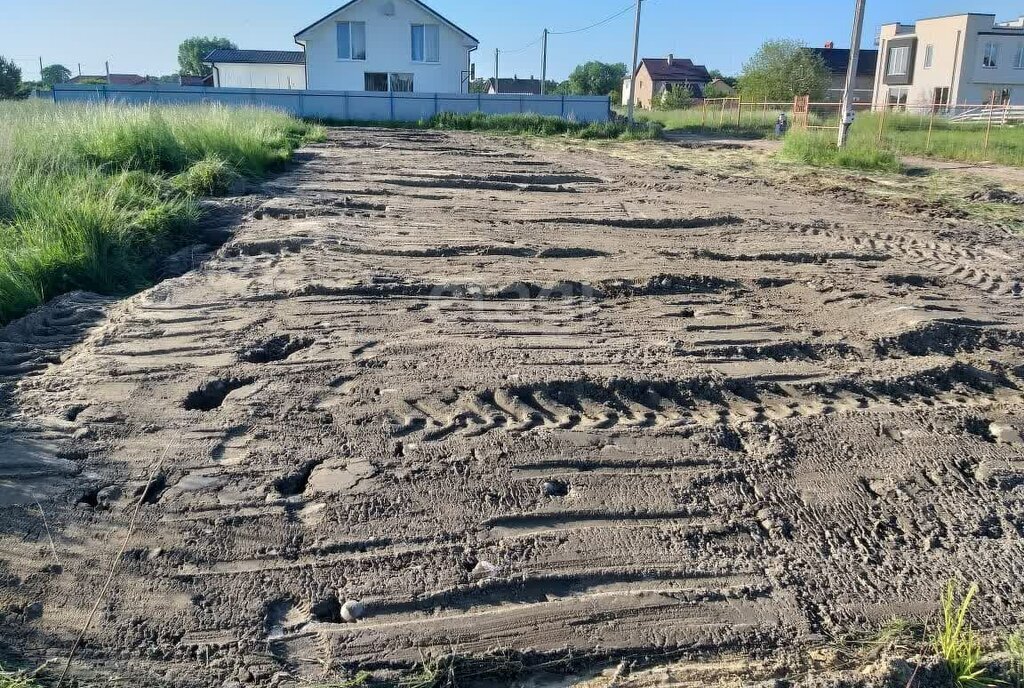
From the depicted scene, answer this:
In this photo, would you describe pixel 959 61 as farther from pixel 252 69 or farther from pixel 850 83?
pixel 252 69

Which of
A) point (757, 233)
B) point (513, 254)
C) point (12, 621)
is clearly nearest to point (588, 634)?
point (12, 621)

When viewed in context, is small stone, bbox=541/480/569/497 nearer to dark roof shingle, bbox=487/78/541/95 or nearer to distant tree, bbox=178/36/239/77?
dark roof shingle, bbox=487/78/541/95

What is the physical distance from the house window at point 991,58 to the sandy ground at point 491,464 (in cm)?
5009

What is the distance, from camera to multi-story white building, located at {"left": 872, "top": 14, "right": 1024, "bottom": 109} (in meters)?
47.1

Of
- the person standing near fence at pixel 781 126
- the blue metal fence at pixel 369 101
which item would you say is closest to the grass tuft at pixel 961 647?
the person standing near fence at pixel 781 126

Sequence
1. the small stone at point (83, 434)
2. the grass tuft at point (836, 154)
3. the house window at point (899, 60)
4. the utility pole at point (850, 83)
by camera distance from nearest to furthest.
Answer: the small stone at point (83, 434), the grass tuft at point (836, 154), the utility pole at point (850, 83), the house window at point (899, 60)

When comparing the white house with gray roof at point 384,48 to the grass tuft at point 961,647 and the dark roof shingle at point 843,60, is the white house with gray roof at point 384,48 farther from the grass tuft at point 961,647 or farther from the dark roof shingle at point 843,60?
the grass tuft at point 961,647

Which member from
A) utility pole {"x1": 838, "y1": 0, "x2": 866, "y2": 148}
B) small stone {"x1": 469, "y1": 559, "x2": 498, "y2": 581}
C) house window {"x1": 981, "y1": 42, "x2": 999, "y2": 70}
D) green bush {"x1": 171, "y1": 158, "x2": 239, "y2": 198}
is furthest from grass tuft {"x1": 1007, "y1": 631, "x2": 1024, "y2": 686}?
house window {"x1": 981, "y1": 42, "x2": 999, "y2": 70}

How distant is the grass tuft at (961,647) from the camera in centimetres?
294

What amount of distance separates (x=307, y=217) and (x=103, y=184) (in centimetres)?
238

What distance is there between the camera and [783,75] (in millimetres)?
51500

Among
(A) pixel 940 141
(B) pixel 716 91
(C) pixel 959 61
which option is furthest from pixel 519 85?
(A) pixel 940 141

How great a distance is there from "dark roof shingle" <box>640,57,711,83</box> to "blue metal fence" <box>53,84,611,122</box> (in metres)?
43.9

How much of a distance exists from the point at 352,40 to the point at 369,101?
7645mm
